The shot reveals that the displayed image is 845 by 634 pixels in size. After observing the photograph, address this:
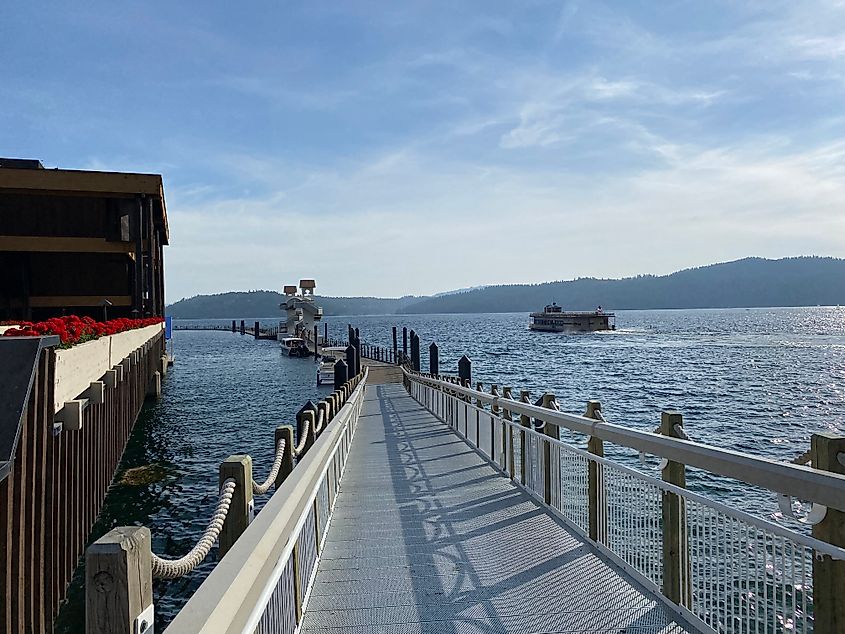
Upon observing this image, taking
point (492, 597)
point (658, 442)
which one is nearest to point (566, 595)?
point (492, 597)

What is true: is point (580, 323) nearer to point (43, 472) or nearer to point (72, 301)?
point (72, 301)

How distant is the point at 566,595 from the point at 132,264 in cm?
3894

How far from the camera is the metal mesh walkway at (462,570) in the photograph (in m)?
4.33

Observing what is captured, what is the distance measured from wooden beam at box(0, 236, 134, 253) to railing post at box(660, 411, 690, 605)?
3516 centimetres

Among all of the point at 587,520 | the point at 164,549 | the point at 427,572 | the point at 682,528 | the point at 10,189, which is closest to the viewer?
the point at 682,528

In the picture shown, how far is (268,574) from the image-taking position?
8.65ft

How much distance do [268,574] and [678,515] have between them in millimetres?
3049

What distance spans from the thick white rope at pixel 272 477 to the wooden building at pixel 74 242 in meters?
32.7

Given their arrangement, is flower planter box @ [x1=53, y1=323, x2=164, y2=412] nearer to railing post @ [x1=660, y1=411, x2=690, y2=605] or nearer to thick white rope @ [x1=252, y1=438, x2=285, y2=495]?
thick white rope @ [x1=252, y1=438, x2=285, y2=495]

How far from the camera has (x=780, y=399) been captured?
37219mm

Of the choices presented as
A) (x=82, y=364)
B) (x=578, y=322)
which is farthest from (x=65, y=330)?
(x=578, y=322)

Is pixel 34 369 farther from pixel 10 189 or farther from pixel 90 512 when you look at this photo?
pixel 10 189

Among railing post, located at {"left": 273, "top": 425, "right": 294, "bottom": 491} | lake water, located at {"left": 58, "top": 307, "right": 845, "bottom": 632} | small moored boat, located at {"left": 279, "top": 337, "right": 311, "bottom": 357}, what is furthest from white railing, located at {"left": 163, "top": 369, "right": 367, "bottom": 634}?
small moored boat, located at {"left": 279, "top": 337, "right": 311, "bottom": 357}

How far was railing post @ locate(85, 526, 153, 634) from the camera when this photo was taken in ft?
5.52
